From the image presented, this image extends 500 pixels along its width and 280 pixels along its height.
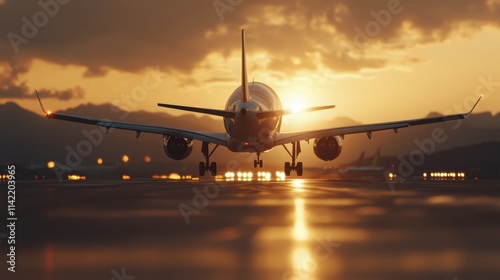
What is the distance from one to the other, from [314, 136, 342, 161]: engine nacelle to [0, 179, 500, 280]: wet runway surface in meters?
31.2

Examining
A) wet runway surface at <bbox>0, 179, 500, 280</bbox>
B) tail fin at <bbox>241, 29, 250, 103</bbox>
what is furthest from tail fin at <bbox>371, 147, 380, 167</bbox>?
wet runway surface at <bbox>0, 179, 500, 280</bbox>

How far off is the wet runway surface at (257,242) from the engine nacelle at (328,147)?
31.2 meters

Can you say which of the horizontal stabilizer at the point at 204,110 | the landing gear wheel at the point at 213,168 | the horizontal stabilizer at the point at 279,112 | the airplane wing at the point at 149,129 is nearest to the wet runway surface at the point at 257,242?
the horizontal stabilizer at the point at 204,110

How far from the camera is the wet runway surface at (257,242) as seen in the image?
37.3 feet

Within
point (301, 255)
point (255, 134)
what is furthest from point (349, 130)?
point (301, 255)

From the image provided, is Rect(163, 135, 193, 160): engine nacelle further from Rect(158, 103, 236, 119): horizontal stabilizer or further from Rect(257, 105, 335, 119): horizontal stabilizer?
Rect(257, 105, 335, 119): horizontal stabilizer

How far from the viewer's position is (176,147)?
5616cm

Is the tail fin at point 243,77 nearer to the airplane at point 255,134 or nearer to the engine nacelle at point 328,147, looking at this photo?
the airplane at point 255,134

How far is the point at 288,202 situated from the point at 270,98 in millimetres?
30256

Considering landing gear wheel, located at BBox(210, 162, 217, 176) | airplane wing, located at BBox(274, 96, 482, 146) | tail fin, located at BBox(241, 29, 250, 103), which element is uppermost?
tail fin, located at BBox(241, 29, 250, 103)

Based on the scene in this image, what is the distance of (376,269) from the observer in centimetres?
1154

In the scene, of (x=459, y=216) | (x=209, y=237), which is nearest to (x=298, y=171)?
(x=459, y=216)

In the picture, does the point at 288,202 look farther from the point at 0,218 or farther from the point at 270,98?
the point at 270,98

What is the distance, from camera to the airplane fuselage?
50219mm
